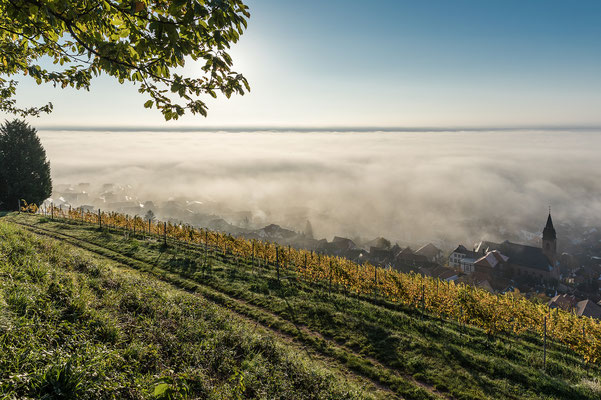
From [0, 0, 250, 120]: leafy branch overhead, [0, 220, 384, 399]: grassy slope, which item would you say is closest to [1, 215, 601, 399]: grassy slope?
[0, 220, 384, 399]: grassy slope

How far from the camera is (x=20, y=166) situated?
44344mm

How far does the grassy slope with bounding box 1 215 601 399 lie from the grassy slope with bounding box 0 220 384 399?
274cm

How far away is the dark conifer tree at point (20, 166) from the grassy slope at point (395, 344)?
37995mm

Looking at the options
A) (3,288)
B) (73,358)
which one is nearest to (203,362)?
(73,358)

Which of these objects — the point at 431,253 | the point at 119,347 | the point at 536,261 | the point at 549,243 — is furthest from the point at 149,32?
the point at 431,253

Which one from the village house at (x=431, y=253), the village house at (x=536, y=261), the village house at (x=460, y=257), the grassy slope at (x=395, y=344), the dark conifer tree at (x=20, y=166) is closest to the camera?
the grassy slope at (x=395, y=344)

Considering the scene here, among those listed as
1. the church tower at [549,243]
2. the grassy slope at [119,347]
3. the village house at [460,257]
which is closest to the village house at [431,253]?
the village house at [460,257]

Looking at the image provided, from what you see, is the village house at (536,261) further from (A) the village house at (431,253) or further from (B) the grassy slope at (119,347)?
(B) the grassy slope at (119,347)

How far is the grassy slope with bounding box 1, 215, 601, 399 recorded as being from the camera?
10.8 m

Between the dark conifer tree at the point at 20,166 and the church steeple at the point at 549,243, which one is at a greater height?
the dark conifer tree at the point at 20,166

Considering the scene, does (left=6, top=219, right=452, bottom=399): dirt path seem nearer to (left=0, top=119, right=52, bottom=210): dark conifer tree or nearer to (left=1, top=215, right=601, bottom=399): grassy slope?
(left=1, top=215, right=601, bottom=399): grassy slope

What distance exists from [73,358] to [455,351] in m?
14.7

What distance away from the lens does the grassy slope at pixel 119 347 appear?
159 inches

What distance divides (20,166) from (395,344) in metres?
59.3
